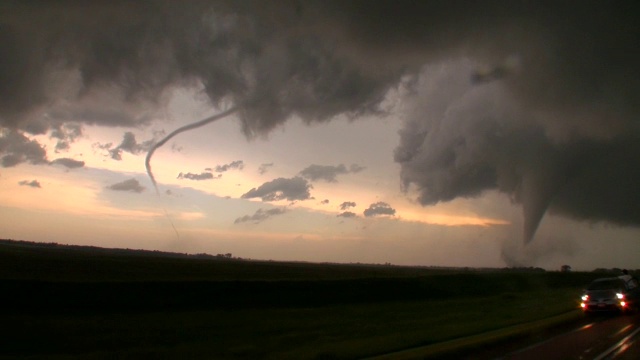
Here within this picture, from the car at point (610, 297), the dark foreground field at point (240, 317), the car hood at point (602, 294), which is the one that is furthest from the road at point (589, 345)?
the car hood at point (602, 294)

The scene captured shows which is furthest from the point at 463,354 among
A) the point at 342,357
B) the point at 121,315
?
the point at 121,315

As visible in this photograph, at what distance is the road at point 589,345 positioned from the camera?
1259 cm

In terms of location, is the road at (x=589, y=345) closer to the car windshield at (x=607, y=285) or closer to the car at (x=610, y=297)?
the car at (x=610, y=297)

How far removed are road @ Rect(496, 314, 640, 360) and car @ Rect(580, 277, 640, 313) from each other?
120 inches

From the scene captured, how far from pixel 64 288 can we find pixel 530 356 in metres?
27.2

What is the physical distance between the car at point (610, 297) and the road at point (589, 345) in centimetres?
305

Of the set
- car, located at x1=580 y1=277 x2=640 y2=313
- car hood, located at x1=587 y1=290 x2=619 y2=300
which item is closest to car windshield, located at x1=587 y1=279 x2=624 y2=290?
car, located at x1=580 y1=277 x2=640 y2=313

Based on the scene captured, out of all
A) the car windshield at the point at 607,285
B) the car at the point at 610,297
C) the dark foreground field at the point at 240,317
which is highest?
the car windshield at the point at 607,285

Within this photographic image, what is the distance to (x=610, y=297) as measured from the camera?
2267cm

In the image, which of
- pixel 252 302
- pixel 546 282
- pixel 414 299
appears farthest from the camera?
pixel 546 282

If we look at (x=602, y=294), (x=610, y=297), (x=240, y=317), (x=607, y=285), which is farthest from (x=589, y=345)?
(x=240, y=317)

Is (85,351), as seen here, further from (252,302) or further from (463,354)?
(252,302)

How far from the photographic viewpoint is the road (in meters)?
12.6

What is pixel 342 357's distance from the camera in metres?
12.8
